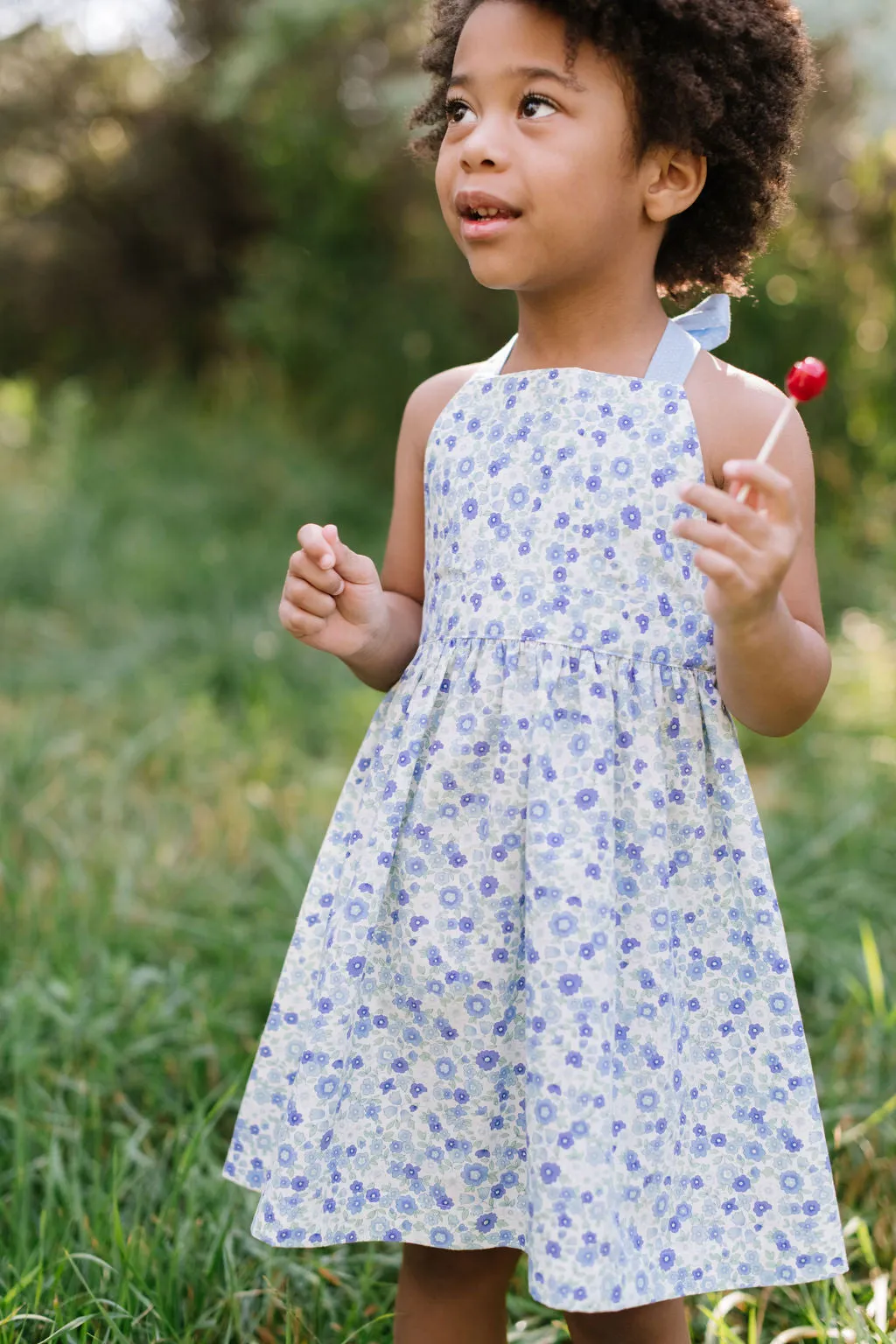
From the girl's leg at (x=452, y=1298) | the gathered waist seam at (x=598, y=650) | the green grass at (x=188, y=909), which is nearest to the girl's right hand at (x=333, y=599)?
the gathered waist seam at (x=598, y=650)

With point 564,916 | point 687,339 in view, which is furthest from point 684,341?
point 564,916

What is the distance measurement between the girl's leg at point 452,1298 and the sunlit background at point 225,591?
0.17m

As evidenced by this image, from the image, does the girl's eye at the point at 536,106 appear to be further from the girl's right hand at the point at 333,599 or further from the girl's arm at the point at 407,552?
the girl's right hand at the point at 333,599

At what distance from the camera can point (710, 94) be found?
135 cm

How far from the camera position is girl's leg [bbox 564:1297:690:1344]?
1401 mm

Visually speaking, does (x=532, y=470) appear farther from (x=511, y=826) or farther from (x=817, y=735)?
(x=817, y=735)

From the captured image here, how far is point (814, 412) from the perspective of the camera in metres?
4.93

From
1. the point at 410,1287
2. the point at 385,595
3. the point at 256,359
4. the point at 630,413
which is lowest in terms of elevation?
the point at 410,1287

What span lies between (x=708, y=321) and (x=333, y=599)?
0.49 meters

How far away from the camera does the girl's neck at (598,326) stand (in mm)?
1410

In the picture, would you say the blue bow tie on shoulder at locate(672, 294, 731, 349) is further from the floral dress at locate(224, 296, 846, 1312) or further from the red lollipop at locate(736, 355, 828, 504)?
the red lollipop at locate(736, 355, 828, 504)

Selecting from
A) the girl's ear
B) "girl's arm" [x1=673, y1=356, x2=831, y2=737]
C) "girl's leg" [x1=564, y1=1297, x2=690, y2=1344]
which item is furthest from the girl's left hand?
"girl's leg" [x1=564, y1=1297, x2=690, y2=1344]

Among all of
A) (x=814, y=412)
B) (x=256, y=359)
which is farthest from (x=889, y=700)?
(x=256, y=359)

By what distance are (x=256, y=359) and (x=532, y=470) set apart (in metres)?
5.83
